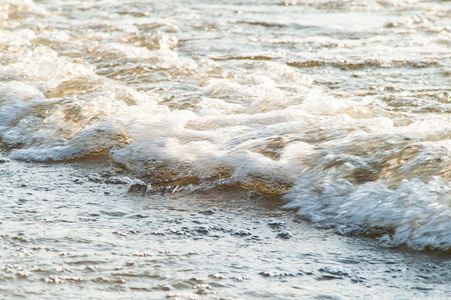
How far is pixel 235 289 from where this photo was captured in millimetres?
2008

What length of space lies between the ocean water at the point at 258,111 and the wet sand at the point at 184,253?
13cm

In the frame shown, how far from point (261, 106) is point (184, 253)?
2.07 meters

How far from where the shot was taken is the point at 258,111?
410cm

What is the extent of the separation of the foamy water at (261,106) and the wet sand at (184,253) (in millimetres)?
208

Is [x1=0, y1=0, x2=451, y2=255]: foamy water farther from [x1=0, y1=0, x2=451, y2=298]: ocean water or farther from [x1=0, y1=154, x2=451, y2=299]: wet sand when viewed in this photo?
[x1=0, y1=154, x2=451, y2=299]: wet sand

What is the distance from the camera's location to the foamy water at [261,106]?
2.82 metres

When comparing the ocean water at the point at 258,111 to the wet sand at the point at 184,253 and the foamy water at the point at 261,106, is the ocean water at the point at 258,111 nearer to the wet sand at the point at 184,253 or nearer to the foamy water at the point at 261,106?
the foamy water at the point at 261,106

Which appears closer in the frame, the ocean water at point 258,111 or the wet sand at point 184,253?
the wet sand at point 184,253

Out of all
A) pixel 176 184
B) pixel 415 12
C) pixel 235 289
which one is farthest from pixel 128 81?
pixel 415 12

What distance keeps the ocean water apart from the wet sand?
13cm

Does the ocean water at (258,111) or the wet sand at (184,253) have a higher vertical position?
the ocean water at (258,111)

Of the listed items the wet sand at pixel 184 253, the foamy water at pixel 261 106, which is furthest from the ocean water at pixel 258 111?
the wet sand at pixel 184 253

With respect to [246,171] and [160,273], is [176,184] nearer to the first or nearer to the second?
[246,171]

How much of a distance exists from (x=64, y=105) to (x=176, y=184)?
1.55 meters
